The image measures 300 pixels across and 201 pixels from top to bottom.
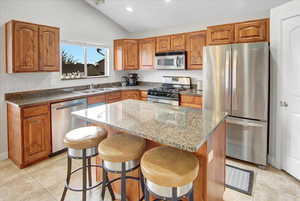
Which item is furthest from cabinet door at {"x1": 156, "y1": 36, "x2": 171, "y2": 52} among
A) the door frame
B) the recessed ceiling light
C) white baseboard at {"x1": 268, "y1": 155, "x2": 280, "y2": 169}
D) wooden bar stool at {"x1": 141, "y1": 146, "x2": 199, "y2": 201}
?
wooden bar stool at {"x1": 141, "y1": 146, "x2": 199, "y2": 201}

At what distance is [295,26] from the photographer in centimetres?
264

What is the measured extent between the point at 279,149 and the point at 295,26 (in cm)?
177

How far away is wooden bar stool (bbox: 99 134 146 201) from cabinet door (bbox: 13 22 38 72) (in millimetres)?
2333

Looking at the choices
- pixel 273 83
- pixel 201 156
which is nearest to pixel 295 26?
pixel 273 83

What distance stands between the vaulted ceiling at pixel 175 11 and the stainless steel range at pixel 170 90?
4.44 ft

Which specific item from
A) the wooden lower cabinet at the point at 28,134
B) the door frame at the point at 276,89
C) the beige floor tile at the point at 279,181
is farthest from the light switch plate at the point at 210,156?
the wooden lower cabinet at the point at 28,134

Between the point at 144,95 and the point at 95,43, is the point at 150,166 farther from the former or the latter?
the point at 95,43

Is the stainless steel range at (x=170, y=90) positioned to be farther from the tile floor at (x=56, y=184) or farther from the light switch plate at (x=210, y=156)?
the light switch plate at (x=210, y=156)

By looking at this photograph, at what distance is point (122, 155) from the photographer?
1670 millimetres

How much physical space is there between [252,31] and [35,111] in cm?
381

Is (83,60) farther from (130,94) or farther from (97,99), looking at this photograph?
(130,94)

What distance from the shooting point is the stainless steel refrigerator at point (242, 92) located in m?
2.94

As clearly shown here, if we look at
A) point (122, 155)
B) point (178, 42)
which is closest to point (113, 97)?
point (178, 42)

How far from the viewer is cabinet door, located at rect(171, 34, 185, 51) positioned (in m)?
4.46
